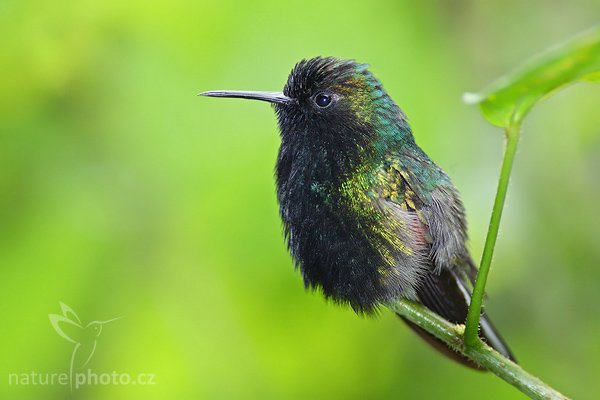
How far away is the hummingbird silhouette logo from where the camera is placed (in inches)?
106

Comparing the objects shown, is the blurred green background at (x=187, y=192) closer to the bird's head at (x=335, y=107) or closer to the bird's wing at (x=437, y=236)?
the bird's head at (x=335, y=107)

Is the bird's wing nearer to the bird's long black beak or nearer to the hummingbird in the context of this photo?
the hummingbird

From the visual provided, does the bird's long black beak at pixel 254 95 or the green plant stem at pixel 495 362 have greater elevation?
the bird's long black beak at pixel 254 95

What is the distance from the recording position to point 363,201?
7.75 feet

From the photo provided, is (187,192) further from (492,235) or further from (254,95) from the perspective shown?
(492,235)

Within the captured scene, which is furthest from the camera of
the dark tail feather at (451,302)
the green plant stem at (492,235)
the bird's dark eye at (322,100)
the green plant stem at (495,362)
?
the bird's dark eye at (322,100)

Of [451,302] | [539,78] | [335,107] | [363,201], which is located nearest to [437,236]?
[451,302]

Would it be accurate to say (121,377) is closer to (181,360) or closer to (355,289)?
(181,360)

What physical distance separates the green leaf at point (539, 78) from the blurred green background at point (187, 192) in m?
1.36

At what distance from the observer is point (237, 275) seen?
111 inches

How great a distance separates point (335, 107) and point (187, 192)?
0.64m

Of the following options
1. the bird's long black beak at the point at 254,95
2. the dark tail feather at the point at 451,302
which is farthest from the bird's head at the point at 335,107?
the dark tail feather at the point at 451,302

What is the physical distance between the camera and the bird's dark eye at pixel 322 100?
106 inches

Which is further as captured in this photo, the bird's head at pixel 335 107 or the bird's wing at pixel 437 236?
the bird's head at pixel 335 107
